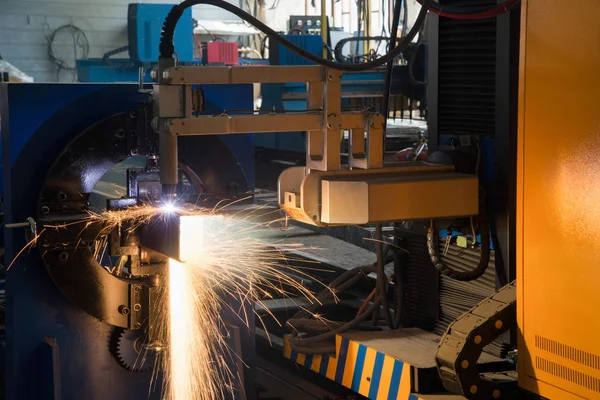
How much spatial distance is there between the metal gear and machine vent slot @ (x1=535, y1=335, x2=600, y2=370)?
59.1 inches

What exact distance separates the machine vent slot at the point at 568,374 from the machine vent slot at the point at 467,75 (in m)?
1.05

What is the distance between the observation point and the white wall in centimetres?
1650

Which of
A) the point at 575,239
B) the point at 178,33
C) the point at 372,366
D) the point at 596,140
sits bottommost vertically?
the point at 372,366

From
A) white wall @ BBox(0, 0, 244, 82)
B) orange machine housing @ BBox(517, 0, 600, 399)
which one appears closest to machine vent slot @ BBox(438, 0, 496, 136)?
orange machine housing @ BBox(517, 0, 600, 399)

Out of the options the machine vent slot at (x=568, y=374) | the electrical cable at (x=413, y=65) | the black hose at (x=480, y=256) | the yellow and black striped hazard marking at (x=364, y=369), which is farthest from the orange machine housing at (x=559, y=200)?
the electrical cable at (x=413, y=65)

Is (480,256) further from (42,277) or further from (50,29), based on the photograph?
(50,29)

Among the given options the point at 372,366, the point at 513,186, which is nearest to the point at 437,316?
the point at 372,366

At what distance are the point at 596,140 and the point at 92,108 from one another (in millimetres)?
1718

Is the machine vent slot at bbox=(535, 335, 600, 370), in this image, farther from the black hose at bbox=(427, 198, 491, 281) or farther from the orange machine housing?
the black hose at bbox=(427, 198, 491, 281)

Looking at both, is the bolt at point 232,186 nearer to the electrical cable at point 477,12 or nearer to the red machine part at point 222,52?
the electrical cable at point 477,12

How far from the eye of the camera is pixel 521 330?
2658 mm

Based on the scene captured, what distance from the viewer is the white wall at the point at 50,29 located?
1650 cm

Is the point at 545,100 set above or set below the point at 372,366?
above

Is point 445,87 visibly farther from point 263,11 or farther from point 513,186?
point 263,11
